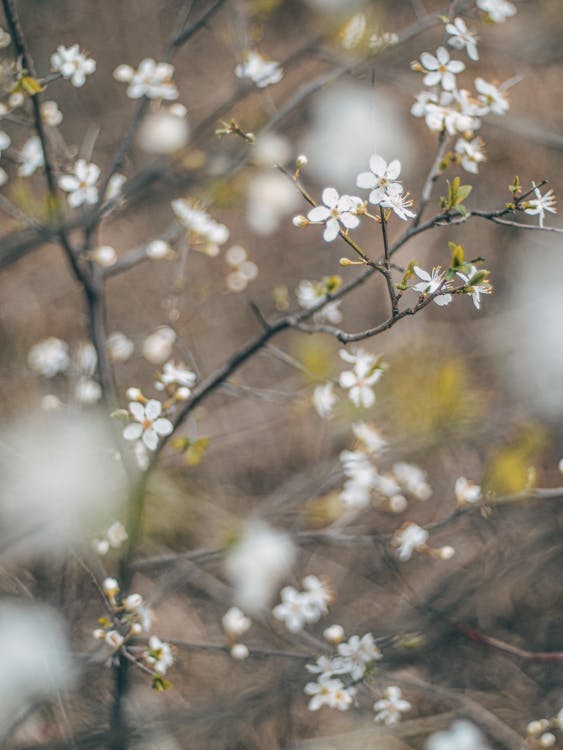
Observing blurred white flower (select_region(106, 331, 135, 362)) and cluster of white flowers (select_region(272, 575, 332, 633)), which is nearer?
cluster of white flowers (select_region(272, 575, 332, 633))

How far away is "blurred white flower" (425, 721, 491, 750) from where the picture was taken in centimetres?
216

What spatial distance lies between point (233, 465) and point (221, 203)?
1.17 metres

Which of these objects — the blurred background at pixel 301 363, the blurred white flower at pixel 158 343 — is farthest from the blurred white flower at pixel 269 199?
the blurred white flower at pixel 158 343

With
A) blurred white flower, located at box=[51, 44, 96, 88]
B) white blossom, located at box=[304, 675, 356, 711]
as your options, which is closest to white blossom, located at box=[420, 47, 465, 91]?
blurred white flower, located at box=[51, 44, 96, 88]

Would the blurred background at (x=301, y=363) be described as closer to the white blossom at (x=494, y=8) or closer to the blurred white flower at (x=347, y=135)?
the blurred white flower at (x=347, y=135)

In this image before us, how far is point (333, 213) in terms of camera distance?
1026 millimetres

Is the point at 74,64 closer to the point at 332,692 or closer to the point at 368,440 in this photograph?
the point at 368,440

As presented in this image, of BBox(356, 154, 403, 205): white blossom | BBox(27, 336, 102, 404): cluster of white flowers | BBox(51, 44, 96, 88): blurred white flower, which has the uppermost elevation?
BBox(51, 44, 96, 88): blurred white flower

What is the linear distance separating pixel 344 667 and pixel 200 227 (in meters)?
1.24

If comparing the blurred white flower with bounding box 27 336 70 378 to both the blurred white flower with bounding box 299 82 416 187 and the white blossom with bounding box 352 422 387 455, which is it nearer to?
the white blossom with bounding box 352 422 387 455

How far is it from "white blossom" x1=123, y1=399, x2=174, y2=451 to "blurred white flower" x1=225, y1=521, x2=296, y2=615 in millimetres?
1062

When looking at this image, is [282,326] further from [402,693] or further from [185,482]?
[402,693]

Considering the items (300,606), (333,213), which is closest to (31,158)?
(333,213)

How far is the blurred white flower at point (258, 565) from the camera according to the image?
2.30 meters
